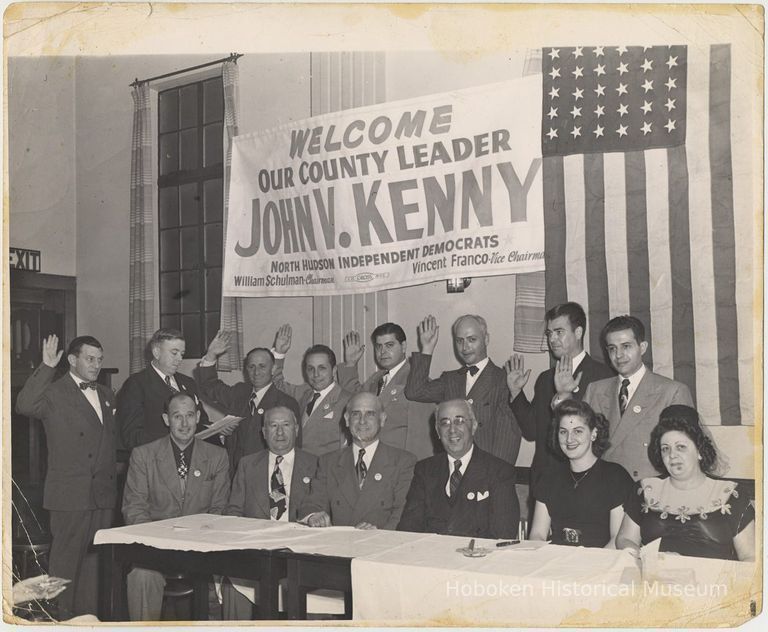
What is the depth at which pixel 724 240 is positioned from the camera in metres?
3.80

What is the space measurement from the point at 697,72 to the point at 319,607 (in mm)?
2815

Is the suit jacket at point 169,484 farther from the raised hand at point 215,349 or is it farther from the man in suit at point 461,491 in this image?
the raised hand at point 215,349

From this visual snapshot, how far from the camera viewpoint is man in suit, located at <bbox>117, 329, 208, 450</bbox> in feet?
16.2

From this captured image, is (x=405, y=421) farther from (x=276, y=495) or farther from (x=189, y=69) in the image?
(x=189, y=69)

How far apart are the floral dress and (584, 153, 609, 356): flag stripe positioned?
129 centimetres

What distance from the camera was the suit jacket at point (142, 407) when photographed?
4.92 metres

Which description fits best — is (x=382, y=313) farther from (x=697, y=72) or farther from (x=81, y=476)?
(x=697, y=72)

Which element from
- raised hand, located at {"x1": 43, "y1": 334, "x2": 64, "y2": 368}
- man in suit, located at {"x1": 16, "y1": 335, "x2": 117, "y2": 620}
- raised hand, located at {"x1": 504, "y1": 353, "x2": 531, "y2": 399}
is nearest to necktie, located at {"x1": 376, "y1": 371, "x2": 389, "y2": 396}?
raised hand, located at {"x1": 504, "y1": 353, "x2": 531, "y2": 399}

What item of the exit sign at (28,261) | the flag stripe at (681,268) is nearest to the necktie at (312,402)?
the flag stripe at (681,268)

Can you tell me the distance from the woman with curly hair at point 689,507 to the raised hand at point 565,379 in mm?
908

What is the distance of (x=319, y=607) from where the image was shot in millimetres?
3346

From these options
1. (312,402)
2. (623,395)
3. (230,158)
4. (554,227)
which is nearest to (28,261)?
(230,158)

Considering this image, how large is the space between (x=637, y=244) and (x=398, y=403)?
160 centimetres

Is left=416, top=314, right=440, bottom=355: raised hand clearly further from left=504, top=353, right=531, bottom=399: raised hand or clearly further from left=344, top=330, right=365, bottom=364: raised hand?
left=504, top=353, right=531, bottom=399: raised hand
